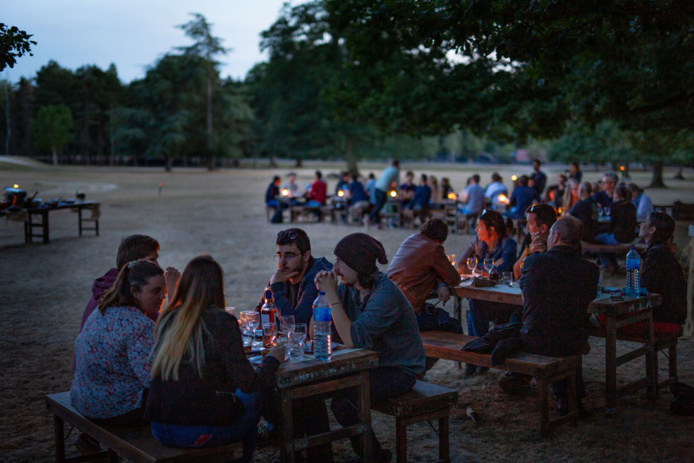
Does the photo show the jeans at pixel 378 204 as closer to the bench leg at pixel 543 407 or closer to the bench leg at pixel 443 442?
the bench leg at pixel 543 407

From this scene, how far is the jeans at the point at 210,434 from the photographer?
3.65 meters

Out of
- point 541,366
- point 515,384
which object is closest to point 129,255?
point 541,366

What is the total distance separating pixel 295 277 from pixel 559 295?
6.37 ft

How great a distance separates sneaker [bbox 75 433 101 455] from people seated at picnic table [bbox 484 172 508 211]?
15.5 metres

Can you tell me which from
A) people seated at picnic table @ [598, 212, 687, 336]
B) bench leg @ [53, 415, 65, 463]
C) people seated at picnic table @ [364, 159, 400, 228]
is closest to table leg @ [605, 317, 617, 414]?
people seated at picnic table @ [598, 212, 687, 336]

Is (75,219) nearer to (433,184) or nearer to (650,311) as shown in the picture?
(433,184)

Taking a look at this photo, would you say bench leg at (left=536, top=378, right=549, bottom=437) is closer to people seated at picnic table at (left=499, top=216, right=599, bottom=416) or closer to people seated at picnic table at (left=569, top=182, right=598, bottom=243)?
people seated at picnic table at (left=499, top=216, right=599, bottom=416)

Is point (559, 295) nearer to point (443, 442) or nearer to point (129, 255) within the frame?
point (443, 442)

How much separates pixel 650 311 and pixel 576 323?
1146mm

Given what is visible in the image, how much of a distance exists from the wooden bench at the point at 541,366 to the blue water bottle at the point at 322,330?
5.37 feet

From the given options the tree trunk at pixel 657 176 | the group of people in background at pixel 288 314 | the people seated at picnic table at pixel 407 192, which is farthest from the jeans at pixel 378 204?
the tree trunk at pixel 657 176

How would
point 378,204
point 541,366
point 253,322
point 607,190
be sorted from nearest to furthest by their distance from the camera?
point 253,322 < point 541,366 < point 607,190 < point 378,204

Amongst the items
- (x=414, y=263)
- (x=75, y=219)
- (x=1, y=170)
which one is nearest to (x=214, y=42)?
(x=1, y=170)

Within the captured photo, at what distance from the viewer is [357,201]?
21.0m
